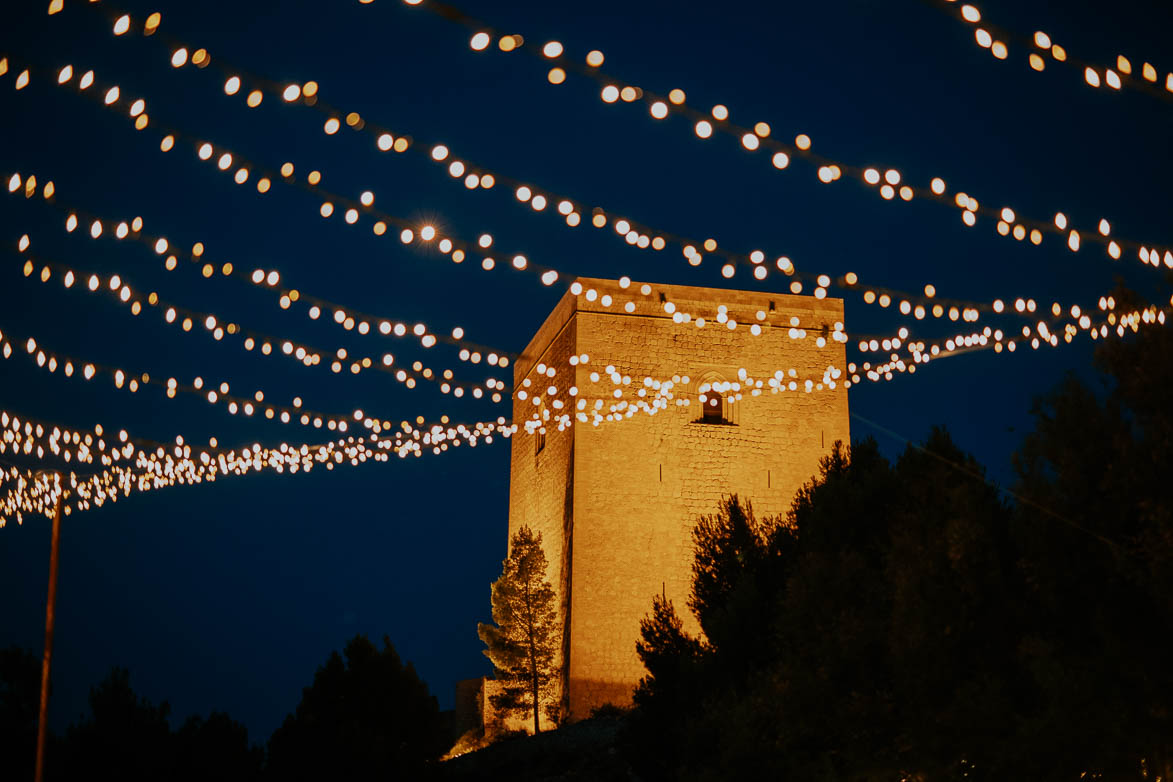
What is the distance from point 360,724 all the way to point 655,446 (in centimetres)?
587

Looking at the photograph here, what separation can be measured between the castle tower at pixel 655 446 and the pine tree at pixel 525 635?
332 mm

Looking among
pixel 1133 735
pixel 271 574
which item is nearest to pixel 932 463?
pixel 1133 735

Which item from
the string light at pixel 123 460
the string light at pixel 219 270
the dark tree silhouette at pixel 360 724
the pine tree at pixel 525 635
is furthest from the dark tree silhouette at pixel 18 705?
the pine tree at pixel 525 635

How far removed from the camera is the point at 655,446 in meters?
16.9

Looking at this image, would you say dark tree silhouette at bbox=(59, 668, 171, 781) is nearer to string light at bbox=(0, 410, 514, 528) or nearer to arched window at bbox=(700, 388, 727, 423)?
string light at bbox=(0, 410, 514, 528)

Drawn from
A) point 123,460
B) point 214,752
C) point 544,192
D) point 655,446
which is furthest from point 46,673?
point 655,446

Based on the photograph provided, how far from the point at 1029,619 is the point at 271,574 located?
45933 mm

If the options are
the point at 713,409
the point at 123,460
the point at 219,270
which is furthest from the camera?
the point at 713,409

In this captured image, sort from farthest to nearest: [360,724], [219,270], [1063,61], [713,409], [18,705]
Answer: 1. [713,409]
2. [360,724]
3. [18,705]
4. [219,270]
5. [1063,61]

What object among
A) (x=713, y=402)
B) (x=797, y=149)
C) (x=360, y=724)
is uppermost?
(x=713, y=402)

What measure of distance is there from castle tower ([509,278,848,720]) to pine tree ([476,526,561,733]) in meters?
0.33

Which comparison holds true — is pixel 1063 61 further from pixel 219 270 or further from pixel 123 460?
pixel 123 460

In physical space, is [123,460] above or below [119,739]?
above

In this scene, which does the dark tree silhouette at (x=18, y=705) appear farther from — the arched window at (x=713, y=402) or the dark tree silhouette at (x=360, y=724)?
the arched window at (x=713, y=402)
